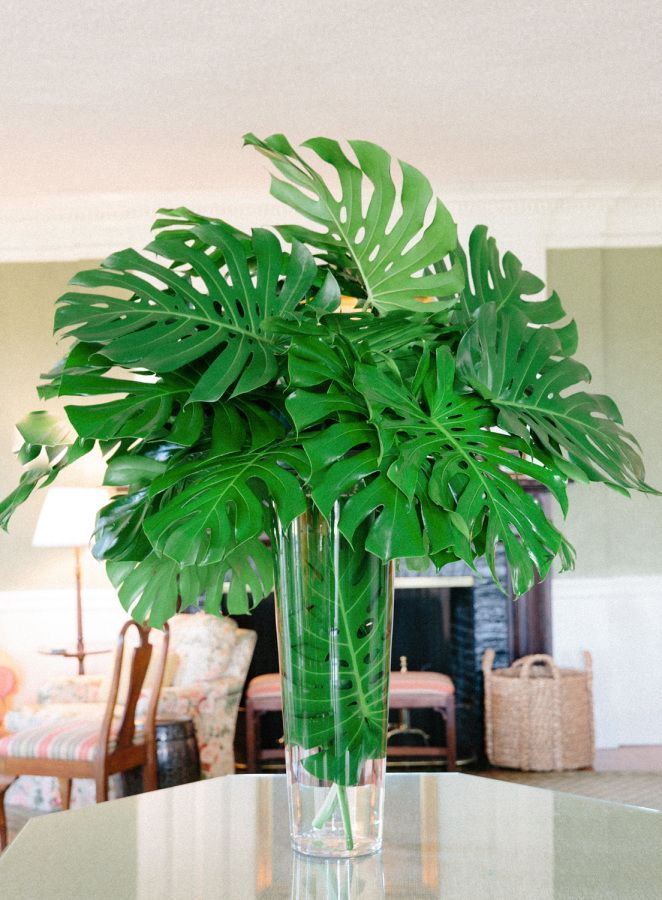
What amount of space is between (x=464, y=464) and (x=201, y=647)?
3821 mm

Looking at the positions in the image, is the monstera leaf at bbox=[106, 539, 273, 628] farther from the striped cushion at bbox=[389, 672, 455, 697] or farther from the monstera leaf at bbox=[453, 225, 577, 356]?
the striped cushion at bbox=[389, 672, 455, 697]

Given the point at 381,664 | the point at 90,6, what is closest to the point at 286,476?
the point at 381,664

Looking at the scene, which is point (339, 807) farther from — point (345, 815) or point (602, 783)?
point (602, 783)

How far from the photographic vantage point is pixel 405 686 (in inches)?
192

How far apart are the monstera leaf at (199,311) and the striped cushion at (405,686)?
3.72m

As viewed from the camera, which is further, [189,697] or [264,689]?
[264,689]

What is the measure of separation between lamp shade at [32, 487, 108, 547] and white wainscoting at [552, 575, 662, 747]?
2537mm

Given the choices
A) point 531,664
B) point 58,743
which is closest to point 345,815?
point 58,743

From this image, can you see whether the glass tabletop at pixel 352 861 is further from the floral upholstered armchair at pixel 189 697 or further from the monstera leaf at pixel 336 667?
the floral upholstered armchair at pixel 189 697

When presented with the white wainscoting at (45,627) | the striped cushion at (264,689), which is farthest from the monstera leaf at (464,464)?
the white wainscoting at (45,627)

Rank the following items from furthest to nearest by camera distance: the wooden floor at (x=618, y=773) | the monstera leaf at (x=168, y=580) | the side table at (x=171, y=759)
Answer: the wooden floor at (x=618, y=773) < the side table at (x=171, y=759) < the monstera leaf at (x=168, y=580)

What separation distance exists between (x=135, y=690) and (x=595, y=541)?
300 centimetres

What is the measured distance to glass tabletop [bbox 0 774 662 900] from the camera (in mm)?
1228

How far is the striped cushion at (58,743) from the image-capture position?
12.4 ft
